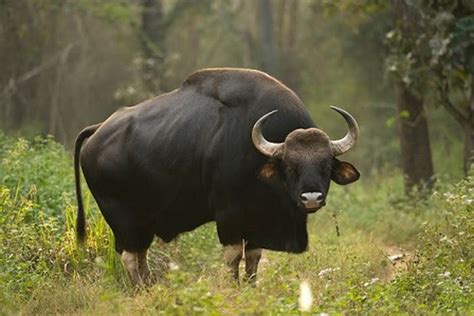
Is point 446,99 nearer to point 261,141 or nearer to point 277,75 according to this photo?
point 261,141

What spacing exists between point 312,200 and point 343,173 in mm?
831

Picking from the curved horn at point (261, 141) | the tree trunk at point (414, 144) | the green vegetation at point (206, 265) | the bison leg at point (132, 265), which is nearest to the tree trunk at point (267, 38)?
the tree trunk at point (414, 144)

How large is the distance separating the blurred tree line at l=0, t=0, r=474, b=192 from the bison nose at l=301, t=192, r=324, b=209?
4.91m

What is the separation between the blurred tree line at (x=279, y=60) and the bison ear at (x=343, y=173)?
413 centimetres

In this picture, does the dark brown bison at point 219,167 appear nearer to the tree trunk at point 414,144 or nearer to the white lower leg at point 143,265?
the white lower leg at point 143,265

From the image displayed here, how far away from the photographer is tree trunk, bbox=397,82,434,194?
1474 cm

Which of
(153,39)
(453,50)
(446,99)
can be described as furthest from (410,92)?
(153,39)

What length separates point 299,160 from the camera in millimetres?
8820

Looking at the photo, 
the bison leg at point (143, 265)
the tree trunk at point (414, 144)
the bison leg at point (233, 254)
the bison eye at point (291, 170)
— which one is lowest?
the tree trunk at point (414, 144)

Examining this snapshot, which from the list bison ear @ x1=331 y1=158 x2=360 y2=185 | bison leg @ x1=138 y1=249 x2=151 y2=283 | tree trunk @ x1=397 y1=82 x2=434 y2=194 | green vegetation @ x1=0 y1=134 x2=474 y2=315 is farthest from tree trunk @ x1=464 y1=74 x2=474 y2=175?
bison leg @ x1=138 y1=249 x2=151 y2=283

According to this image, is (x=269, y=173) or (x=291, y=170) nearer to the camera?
(x=291, y=170)

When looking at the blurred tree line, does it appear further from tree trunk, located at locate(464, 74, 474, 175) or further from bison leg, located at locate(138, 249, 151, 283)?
bison leg, located at locate(138, 249, 151, 283)

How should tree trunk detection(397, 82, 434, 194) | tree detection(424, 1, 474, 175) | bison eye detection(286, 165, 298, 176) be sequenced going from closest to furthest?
1. bison eye detection(286, 165, 298, 176)
2. tree detection(424, 1, 474, 175)
3. tree trunk detection(397, 82, 434, 194)

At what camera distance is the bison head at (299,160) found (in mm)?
8746
